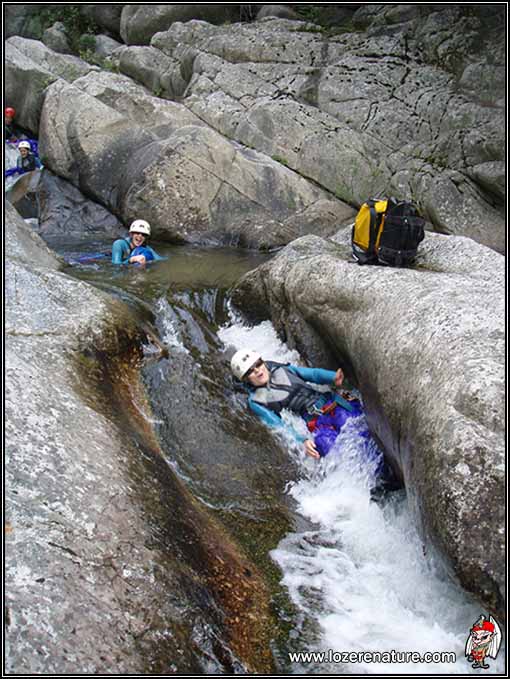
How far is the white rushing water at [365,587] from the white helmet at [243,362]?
1.74 meters

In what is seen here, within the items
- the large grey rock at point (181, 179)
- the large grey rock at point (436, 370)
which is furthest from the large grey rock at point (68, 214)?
the large grey rock at point (436, 370)

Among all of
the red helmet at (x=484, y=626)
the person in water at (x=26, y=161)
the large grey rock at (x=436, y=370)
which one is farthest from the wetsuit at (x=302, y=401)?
the person in water at (x=26, y=161)

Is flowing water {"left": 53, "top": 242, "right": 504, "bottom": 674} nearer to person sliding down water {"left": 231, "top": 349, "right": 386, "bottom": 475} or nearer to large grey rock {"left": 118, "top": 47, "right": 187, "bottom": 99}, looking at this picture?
person sliding down water {"left": 231, "top": 349, "right": 386, "bottom": 475}

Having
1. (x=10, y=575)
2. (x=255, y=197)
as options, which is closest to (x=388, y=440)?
(x=10, y=575)

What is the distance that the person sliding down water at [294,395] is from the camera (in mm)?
7160

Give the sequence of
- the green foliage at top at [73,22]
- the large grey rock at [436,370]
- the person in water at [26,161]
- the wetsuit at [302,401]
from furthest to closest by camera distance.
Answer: the green foliage at top at [73,22] → the person in water at [26,161] → the wetsuit at [302,401] → the large grey rock at [436,370]

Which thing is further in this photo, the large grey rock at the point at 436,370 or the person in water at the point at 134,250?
the person in water at the point at 134,250

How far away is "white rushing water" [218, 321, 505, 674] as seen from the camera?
4.09 m

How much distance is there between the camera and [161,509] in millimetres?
4590

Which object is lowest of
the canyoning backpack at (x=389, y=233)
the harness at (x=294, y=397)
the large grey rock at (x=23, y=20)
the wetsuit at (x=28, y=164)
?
the wetsuit at (x=28, y=164)

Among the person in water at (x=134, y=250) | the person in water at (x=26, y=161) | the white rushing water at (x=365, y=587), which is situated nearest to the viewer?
the white rushing water at (x=365, y=587)

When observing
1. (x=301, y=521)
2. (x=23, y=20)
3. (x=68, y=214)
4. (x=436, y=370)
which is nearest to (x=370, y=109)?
(x=68, y=214)

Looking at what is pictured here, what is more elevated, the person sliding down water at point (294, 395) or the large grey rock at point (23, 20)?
the large grey rock at point (23, 20)

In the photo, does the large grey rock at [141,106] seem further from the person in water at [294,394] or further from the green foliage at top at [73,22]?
the person in water at [294,394]
